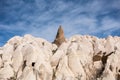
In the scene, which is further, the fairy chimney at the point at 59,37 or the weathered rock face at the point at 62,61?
the fairy chimney at the point at 59,37

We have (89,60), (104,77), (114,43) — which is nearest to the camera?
(104,77)

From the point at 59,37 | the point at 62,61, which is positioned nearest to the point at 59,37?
→ the point at 59,37

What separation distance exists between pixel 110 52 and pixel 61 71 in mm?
16744

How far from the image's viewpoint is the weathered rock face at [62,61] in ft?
290

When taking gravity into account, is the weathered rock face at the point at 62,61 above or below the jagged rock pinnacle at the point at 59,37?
below

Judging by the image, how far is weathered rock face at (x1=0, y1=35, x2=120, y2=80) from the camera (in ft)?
290

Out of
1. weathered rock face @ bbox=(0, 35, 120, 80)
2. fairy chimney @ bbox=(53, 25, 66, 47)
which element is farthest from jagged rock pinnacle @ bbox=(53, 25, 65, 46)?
weathered rock face @ bbox=(0, 35, 120, 80)

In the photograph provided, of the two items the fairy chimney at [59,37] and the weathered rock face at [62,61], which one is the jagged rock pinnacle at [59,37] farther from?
the weathered rock face at [62,61]

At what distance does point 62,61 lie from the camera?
304 ft

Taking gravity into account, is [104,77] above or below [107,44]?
below

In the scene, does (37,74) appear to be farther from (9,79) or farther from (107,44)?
(107,44)

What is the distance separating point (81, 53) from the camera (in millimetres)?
96188

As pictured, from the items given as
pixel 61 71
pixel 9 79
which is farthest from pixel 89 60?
pixel 9 79

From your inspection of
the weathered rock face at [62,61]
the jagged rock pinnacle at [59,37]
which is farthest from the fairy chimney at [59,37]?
the weathered rock face at [62,61]
